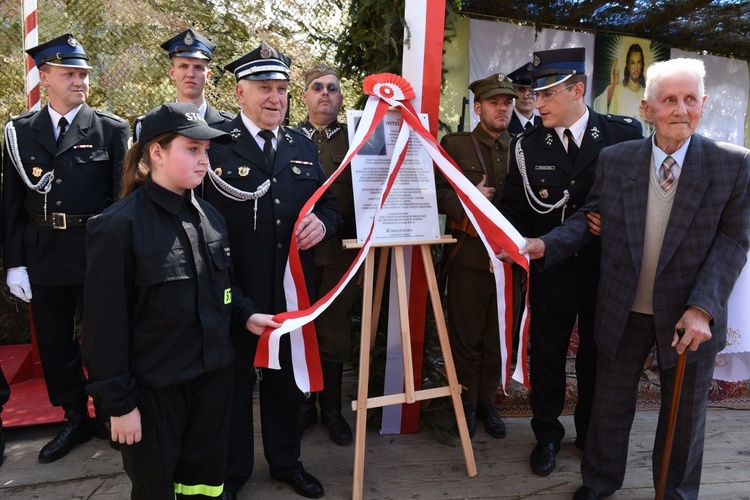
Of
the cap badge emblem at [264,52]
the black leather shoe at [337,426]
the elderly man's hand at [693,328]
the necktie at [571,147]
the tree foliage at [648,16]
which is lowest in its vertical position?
the black leather shoe at [337,426]

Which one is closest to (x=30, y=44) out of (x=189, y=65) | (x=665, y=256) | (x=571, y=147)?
(x=189, y=65)

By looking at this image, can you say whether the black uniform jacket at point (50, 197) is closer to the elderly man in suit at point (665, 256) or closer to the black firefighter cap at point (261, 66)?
the black firefighter cap at point (261, 66)

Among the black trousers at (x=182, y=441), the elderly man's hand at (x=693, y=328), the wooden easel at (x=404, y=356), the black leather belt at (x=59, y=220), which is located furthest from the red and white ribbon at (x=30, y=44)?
the elderly man's hand at (x=693, y=328)

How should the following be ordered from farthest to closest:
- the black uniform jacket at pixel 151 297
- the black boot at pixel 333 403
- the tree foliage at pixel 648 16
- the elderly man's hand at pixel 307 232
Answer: the tree foliage at pixel 648 16 → the black boot at pixel 333 403 → the elderly man's hand at pixel 307 232 → the black uniform jacket at pixel 151 297

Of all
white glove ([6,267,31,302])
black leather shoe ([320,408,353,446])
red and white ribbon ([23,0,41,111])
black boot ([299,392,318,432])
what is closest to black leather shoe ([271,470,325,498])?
black leather shoe ([320,408,353,446])

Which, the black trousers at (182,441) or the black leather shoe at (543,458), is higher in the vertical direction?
the black trousers at (182,441)

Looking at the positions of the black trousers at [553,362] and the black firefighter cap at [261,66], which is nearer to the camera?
the black firefighter cap at [261,66]

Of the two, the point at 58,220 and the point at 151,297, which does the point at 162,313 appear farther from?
the point at 58,220

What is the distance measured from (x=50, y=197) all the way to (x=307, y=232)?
1536 mm

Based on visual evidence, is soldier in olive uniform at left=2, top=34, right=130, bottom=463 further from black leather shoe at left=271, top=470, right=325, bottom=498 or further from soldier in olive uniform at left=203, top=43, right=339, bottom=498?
black leather shoe at left=271, top=470, right=325, bottom=498

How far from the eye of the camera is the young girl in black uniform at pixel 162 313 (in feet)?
6.25

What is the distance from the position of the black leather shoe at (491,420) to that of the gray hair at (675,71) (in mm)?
2097

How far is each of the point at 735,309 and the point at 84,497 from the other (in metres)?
3.17

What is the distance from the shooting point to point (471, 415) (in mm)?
3576
